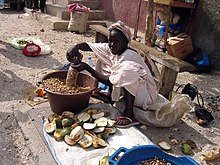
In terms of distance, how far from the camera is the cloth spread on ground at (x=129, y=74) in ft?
9.05

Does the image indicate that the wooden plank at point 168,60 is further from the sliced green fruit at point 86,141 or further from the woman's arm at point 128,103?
the sliced green fruit at point 86,141

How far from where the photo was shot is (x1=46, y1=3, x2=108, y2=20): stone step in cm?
776

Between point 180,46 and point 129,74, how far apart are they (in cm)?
282

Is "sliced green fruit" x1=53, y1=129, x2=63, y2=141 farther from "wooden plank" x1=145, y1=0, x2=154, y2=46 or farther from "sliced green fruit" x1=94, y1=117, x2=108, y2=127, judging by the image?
"wooden plank" x1=145, y1=0, x2=154, y2=46

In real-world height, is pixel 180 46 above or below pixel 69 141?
above

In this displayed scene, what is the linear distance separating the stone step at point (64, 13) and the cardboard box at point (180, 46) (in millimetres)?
3477

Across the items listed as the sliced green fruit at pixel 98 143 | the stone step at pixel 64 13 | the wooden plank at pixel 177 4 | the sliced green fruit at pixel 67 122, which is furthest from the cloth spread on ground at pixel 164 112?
the stone step at pixel 64 13

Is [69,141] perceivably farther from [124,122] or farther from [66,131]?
[124,122]

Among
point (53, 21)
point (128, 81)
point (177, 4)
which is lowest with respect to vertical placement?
point (128, 81)

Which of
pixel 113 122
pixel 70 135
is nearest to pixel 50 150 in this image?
pixel 70 135

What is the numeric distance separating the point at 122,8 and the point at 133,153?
634 centimetres

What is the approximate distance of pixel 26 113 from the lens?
3109 millimetres

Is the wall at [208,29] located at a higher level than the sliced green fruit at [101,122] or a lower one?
higher

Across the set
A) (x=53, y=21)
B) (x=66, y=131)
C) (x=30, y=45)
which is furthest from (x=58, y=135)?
(x=53, y=21)
